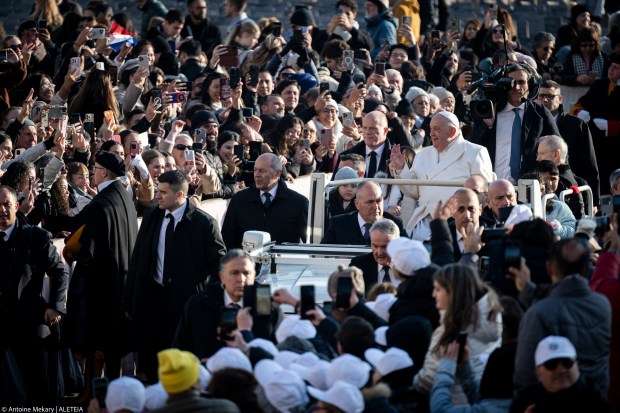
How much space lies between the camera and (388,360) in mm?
9562

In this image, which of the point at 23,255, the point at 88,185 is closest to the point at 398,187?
the point at 88,185

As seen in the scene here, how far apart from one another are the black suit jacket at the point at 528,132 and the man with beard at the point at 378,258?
3.55 m

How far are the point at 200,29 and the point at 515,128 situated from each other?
29.7 feet

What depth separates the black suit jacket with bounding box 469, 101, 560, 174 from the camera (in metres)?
15.9

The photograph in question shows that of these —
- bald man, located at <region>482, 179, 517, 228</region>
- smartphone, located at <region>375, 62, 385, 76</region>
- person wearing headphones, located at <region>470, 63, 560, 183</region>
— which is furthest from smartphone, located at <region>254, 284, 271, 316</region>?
smartphone, located at <region>375, 62, 385, 76</region>

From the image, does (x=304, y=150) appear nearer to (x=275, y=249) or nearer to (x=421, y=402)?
(x=275, y=249)

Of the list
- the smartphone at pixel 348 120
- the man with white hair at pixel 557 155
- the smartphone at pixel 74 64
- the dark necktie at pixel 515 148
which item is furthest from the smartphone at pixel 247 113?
the man with white hair at pixel 557 155

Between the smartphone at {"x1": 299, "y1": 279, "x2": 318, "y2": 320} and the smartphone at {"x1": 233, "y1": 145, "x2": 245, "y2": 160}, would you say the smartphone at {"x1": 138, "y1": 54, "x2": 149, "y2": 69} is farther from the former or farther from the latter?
the smartphone at {"x1": 299, "y1": 279, "x2": 318, "y2": 320}

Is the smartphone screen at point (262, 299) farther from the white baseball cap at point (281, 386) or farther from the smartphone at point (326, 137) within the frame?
the smartphone at point (326, 137)

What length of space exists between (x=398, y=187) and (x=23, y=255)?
12.3ft

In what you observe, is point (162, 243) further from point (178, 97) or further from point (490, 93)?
point (178, 97)

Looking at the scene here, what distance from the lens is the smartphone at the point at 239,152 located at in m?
16.5

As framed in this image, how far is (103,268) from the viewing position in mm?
13891

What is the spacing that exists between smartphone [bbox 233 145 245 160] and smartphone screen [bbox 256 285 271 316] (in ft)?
20.4
